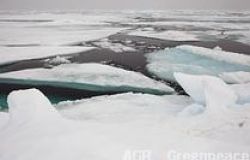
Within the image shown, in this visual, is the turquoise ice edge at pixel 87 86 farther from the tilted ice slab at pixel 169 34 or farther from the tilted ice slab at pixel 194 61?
the tilted ice slab at pixel 169 34

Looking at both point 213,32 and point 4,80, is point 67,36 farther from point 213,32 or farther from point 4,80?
point 213,32

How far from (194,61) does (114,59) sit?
40 cm

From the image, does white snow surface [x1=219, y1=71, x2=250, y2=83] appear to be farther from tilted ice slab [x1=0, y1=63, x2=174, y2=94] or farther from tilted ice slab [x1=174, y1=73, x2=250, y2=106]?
tilted ice slab [x1=0, y1=63, x2=174, y2=94]

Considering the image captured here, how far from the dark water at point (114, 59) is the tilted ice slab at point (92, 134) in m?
0.09

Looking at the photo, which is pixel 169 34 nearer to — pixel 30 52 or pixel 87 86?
pixel 87 86

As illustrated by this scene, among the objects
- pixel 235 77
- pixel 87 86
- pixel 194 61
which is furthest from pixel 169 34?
pixel 87 86

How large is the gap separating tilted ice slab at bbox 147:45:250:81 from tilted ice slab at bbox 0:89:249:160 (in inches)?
8.9

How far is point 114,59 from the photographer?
4.99ft

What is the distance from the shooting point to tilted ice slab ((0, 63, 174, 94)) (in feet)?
4.40

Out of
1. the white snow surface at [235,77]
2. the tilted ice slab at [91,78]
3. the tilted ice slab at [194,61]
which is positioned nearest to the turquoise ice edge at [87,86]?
the tilted ice slab at [91,78]

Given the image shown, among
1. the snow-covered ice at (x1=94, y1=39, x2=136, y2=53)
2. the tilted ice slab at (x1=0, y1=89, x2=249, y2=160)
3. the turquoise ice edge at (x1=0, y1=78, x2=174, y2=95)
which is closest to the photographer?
the tilted ice slab at (x1=0, y1=89, x2=249, y2=160)

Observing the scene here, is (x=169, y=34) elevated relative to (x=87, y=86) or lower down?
elevated

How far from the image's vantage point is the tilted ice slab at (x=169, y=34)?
1.68 m

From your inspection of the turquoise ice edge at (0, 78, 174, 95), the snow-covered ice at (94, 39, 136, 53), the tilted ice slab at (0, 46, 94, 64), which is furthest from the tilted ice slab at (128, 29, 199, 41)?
the turquoise ice edge at (0, 78, 174, 95)
